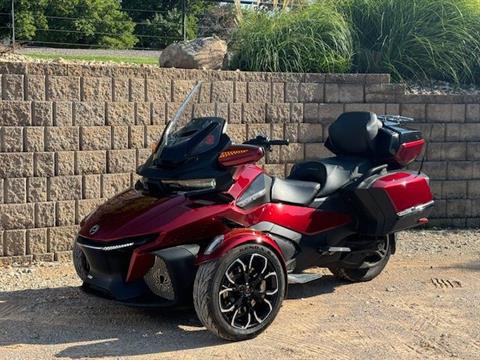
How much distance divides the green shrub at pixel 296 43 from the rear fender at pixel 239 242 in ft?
13.7

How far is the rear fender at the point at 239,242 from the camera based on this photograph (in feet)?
16.4

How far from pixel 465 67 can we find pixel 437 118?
1162mm

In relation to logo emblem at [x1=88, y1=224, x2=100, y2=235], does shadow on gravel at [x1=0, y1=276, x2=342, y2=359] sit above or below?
below

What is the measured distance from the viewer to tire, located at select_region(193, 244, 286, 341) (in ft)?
16.2

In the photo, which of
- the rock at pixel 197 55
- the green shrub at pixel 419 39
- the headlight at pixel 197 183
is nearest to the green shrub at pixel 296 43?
the rock at pixel 197 55

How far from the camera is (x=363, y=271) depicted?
6.63 metres

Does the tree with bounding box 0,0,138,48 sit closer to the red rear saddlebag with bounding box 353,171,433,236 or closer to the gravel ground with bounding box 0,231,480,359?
the gravel ground with bounding box 0,231,480,359

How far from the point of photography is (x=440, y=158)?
913 cm

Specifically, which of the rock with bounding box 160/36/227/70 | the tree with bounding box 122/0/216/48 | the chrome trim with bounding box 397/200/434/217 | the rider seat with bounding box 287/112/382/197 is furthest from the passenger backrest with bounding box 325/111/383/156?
the tree with bounding box 122/0/216/48

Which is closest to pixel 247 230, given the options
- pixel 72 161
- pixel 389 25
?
pixel 72 161

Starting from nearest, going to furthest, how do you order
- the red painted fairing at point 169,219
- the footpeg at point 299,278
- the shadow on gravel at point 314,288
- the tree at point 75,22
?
the red painted fairing at point 169,219, the footpeg at point 299,278, the shadow on gravel at point 314,288, the tree at point 75,22

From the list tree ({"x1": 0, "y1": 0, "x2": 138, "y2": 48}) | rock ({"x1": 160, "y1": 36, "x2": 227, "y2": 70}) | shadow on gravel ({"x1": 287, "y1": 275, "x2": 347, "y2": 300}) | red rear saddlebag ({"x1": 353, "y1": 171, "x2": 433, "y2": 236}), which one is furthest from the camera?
tree ({"x1": 0, "y1": 0, "x2": 138, "y2": 48})

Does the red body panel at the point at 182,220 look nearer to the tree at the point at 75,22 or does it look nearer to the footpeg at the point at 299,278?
the footpeg at the point at 299,278

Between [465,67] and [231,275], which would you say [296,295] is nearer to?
[231,275]
